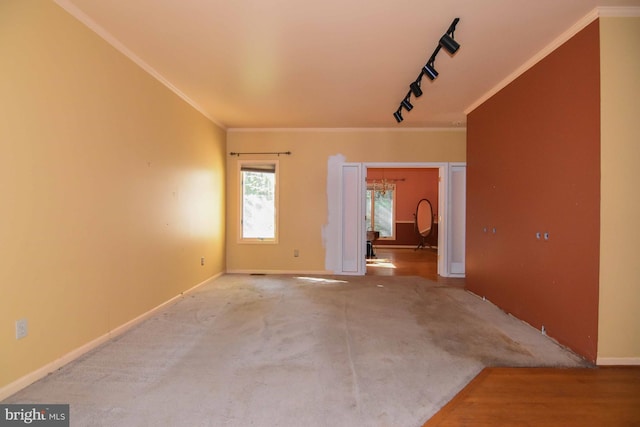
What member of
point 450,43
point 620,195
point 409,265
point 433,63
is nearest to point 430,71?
point 433,63

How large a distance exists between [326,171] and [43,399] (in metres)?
4.75

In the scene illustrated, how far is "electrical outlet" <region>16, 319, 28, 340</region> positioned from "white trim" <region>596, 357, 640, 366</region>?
3.83m

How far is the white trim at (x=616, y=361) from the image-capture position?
2.42m

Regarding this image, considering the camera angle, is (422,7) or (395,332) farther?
(395,332)

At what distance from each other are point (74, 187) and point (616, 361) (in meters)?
4.11

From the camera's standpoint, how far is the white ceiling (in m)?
2.40

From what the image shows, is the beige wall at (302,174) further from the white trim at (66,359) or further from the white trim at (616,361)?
the white trim at (616,361)

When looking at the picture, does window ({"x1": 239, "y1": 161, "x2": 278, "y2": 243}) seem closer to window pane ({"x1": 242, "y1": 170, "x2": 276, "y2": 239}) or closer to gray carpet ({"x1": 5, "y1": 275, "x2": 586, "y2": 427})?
window pane ({"x1": 242, "y1": 170, "x2": 276, "y2": 239})

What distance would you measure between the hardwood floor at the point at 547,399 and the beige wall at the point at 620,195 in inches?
14.1

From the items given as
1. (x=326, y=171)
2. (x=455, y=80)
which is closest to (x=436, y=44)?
(x=455, y=80)

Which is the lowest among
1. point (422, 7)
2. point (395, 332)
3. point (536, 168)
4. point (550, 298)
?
point (395, 332)

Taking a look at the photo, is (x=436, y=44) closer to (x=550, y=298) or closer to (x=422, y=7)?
(x=422, y=7)

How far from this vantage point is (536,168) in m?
3.16

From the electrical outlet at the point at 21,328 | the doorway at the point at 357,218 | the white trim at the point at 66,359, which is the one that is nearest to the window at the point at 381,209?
the doorway at the point at 357,218
